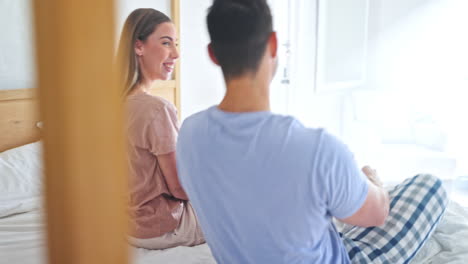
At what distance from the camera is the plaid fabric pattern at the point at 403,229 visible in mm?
1080

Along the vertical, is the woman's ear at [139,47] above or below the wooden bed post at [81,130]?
above

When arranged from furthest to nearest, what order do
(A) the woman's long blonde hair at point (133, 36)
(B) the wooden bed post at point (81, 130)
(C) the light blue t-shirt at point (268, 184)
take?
1. (A) the woman's long blonde hair at point (133, 36)
2. (C) the light blue t-shirt at point (268, 184)
3. (B) the wooden bed post at point (81, 130)

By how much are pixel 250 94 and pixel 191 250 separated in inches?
25.4

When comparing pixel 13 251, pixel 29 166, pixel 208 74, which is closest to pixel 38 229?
pixel 13 251

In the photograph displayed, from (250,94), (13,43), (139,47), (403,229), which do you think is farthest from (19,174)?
(403,229)

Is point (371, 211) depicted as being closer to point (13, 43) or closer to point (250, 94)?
point (250, 94)

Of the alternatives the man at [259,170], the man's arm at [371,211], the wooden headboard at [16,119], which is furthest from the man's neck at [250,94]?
the wooden headboard at [16,119]

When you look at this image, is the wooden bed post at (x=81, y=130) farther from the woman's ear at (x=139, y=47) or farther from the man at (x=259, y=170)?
the woman's ear at (x=139, y=47)

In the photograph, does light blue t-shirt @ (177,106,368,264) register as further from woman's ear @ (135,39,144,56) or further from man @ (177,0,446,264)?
woman's ear @ (135,39,144,56)

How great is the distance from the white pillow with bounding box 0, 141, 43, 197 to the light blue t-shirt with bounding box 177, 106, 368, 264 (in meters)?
0.96

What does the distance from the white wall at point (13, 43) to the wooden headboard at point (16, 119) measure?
0.05 metres

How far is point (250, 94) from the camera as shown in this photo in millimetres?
851

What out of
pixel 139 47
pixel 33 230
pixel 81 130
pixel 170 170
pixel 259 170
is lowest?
pixel 33 230

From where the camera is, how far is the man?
2.55 ft
